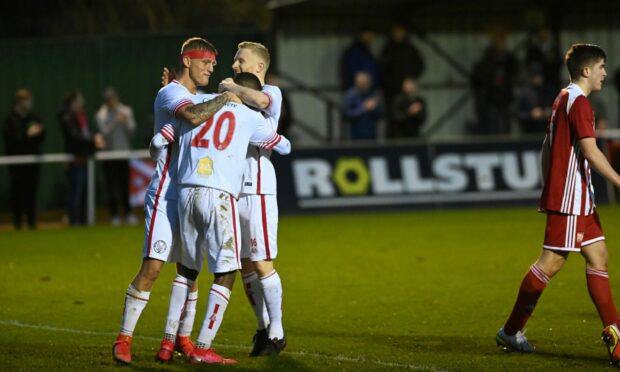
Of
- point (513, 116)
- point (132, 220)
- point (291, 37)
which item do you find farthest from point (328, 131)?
point (132, 220)

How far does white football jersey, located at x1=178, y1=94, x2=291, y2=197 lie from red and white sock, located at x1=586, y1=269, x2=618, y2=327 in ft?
8.24

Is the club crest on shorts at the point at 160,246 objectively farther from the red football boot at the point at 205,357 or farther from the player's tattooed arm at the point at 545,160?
the player's tattooed arm at the point at 545,160

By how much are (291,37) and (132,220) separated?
6293 millimetres

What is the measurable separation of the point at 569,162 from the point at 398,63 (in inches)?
617

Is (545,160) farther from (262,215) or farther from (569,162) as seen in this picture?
(262,215)

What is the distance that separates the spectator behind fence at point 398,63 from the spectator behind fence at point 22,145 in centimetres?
691

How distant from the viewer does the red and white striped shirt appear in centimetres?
874

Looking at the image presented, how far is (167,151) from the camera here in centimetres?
863

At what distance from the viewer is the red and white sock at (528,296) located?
29.2ft

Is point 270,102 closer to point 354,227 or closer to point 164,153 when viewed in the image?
point 164,153

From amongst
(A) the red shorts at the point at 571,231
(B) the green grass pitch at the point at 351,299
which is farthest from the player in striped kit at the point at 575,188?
(B) the green grass pitch at the point at 351,299

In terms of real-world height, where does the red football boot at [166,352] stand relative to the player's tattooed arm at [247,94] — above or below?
below

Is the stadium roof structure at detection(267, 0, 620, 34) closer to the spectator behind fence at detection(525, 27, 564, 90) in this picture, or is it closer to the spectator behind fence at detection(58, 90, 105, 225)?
the spectator behind fence at detection(525, 27, 564, 90)

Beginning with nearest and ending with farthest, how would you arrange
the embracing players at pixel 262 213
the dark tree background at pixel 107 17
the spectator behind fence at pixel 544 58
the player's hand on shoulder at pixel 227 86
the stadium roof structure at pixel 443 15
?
the player's hand on shoulder at pixel 227 86 < the embracing players at pixel 262 213 < the spectator behind fence at pixel 544 58 < the stadium roof structure at pixel 443 15 < the dark tree background at pixel 107 17
